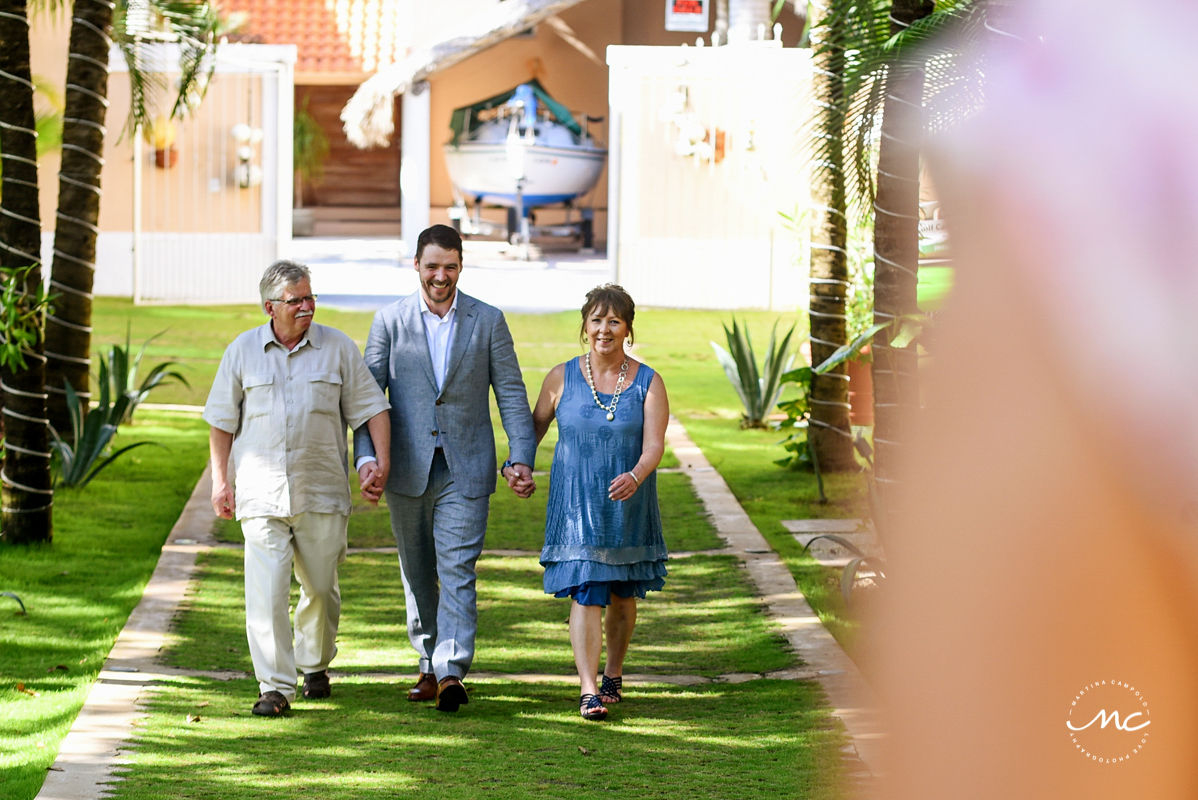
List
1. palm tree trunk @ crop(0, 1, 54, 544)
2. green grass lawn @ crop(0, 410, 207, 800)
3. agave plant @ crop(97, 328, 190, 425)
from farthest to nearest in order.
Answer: agave plant @ crop(97, 328, 190, 425)
palm tree trunk @ crop(0, 1, 54, 544)
green grass lawn @ crop(0, 410, 207, 800)

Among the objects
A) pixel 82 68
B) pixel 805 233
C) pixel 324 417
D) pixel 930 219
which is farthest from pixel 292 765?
pixel 805 233

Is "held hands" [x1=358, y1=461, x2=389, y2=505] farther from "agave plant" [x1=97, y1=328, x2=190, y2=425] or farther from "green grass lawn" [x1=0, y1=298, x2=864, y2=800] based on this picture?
"agave plant" [x1=97, y1=328, x2=190, y2=425]

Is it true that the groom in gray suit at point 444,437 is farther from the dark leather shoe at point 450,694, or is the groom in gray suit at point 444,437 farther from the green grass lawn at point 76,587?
the green grass lawn at point 76,587

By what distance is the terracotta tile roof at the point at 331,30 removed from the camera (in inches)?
1024

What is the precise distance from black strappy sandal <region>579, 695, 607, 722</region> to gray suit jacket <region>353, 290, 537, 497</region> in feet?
2.69

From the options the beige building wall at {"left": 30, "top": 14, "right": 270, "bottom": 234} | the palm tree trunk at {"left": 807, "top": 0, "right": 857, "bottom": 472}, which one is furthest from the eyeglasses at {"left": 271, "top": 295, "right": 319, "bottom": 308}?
the beige building wall at {"left": 30, "top": 14, "right": 270, "bottom": 234}

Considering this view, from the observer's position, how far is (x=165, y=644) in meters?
6.36

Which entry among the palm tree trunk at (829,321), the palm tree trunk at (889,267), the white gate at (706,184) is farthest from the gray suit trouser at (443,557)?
the white gate at (706,184)

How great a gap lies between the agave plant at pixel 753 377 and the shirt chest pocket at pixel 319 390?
6.60 meters

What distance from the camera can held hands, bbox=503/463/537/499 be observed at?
5.43m

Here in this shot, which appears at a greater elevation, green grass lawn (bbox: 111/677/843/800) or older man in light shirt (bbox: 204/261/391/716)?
older man in light shirt (bbox: 204/261/391/716)

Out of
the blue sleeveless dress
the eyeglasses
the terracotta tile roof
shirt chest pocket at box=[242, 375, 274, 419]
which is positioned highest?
the terracotta tile roof

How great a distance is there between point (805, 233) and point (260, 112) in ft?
23.6

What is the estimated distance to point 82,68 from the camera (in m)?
9.42
